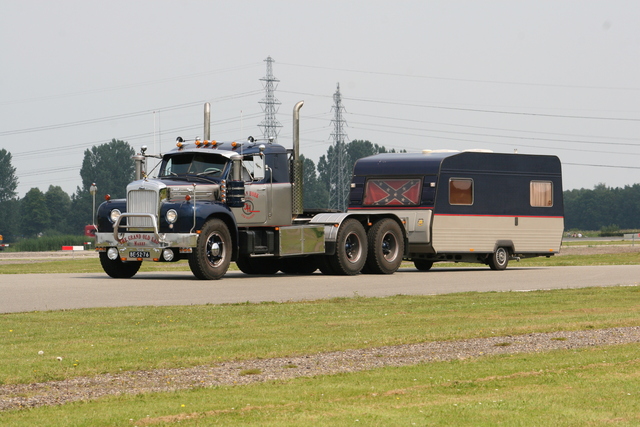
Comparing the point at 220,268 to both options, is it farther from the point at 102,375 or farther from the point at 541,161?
the point at 102,375

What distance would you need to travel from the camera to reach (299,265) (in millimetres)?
28125

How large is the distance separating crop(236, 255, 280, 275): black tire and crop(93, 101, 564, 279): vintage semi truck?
3 centimetres

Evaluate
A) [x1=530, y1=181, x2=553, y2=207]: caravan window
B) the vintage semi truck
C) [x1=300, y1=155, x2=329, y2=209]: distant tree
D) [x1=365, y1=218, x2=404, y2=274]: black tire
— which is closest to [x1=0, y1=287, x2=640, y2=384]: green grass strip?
the vintage semi truck

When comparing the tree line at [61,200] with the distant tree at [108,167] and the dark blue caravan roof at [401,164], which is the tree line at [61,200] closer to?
the distant tree at [108,167]

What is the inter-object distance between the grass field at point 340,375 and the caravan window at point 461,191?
34.8 feet

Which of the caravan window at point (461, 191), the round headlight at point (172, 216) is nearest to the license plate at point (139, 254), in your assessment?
the round headlight at point (172, 216)

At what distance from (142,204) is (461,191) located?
9.52m

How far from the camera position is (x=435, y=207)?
27703 millimetres

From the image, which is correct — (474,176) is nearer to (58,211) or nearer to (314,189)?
(314,189)

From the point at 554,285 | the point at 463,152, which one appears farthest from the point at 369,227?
the point at 554,285

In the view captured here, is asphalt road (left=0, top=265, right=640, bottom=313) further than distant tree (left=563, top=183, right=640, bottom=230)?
No

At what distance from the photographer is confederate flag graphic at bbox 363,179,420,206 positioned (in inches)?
1104

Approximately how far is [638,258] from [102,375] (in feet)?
112

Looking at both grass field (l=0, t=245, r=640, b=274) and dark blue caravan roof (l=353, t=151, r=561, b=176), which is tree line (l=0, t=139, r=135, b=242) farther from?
dark blue caravan roof (l=353, t=151, r=561, b=176)
